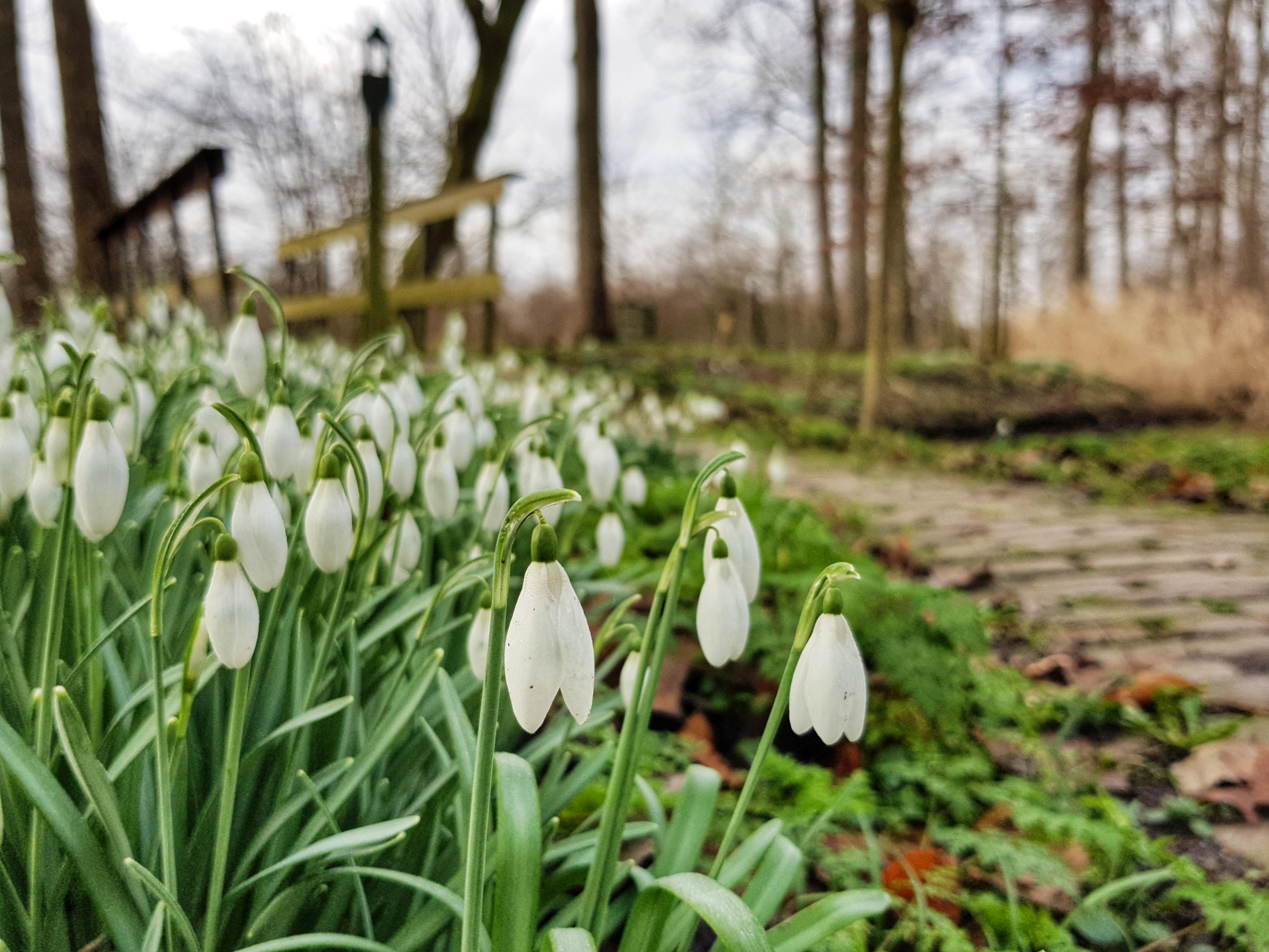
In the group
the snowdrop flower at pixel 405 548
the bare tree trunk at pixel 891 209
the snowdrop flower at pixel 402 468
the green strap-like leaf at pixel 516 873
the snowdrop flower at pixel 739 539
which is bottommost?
the green strap-like leaf at pixel 516 873

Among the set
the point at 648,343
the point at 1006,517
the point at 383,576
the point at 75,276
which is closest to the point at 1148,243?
the point at 648,343

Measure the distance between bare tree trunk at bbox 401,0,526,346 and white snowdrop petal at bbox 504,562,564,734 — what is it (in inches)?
377

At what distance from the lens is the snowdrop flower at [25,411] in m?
1.45

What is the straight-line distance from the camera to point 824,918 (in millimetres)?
1165

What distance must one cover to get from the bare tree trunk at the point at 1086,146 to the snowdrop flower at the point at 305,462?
8.91m

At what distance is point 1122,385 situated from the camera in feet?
34.5

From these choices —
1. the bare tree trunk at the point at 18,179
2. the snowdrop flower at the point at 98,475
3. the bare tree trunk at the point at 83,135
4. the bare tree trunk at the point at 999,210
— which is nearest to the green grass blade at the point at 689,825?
the snowdrop flower at the point at 98,475

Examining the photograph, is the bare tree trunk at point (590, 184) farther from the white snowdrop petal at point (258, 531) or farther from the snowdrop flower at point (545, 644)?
the snowdrop flower at point (545, 644)

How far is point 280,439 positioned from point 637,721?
79 cm

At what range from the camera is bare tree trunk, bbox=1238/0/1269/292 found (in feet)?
40.6

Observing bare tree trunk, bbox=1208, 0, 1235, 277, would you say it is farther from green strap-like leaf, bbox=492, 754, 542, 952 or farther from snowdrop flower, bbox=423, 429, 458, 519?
green strap-like leaf, bbox=492, 754, 542, 952

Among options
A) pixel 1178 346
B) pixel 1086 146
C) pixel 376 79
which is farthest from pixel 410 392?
pixel 1086 146

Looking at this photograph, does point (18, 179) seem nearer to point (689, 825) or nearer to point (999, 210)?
point (689, 825)

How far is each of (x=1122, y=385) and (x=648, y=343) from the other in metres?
5.83
